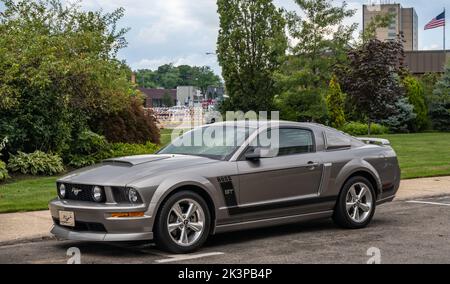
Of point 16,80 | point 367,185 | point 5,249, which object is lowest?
point 5,249

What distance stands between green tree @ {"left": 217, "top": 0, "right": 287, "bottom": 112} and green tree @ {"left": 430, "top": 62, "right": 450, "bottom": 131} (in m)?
12.6

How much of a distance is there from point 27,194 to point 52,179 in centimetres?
216

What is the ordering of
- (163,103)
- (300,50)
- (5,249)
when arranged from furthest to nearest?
(163,103) → (300,50) → (5,249)

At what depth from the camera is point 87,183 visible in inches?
297

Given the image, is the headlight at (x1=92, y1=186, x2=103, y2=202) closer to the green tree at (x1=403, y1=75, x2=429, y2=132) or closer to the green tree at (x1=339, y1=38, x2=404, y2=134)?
the green tree at (x1=339, y1=38, x2=404, y2=134)

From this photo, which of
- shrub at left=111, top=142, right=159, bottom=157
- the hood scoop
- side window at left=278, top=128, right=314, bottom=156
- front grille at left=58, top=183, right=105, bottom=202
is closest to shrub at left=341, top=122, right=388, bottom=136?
shrub at left=111, top=142, right=159, bottom=157

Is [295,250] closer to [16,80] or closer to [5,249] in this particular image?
[5,249]

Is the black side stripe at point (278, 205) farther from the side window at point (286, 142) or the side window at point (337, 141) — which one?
the side window at point (337, 141)

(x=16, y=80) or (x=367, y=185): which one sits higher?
(x=16, y=80)

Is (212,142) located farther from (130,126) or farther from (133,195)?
(130,126)

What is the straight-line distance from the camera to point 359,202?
928cm

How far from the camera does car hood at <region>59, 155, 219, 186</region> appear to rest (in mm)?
7489

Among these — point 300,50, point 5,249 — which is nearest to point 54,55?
point 5,249
